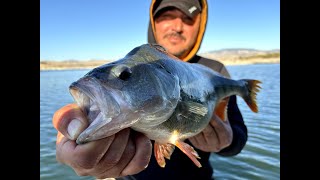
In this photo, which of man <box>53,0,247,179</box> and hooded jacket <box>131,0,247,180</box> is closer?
man <box>53,0,247,179</box>

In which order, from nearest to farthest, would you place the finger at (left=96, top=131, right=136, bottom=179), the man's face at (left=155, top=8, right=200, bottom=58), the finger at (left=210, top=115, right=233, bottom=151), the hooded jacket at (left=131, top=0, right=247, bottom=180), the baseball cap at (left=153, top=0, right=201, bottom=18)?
the finger at (left=96, top=131, right=136, bottom=179), the finger at (left=210, top=115, right=233, bottom=151), the hooded jacket at (left=131, top=0, right=247, bottom=180), the baseball cap at (left=153, top=0, right=201, bottom=18), the man's face at (left=155, top=8, right=200, bottom=58)

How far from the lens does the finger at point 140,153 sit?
180cm

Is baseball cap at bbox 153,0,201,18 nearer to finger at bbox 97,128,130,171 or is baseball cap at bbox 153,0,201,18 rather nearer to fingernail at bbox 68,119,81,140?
finger at bbox 97,128,130,171

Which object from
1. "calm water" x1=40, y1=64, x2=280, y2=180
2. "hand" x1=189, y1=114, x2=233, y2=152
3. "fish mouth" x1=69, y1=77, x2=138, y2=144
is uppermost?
"fish mouth" x1=69, y1=77, x2=138, y2=144

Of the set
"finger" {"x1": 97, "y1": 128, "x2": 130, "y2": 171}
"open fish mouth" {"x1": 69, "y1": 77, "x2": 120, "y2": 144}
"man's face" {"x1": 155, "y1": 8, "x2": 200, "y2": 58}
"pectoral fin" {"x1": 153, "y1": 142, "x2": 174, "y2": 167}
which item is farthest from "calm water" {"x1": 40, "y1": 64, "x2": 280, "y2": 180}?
"open fish mouth" {"x1": 69, "y1": 77, "x2": 120, "y2": 144}

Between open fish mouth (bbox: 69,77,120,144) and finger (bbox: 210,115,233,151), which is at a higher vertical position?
open fish mouth (bbox: 69,77,120,144)

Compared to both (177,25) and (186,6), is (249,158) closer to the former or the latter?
(177,25)

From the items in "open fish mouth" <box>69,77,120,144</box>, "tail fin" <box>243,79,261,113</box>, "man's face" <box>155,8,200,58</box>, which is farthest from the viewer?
"man's face" <box>155,8,200,58</box>

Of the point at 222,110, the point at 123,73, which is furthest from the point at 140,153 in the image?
the point at 222,110

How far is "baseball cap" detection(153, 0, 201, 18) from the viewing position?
394 centimetres

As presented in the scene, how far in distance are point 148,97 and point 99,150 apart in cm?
40

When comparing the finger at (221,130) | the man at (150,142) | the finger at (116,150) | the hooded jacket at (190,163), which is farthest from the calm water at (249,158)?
the finger at (116,150)

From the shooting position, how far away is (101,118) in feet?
4.48
